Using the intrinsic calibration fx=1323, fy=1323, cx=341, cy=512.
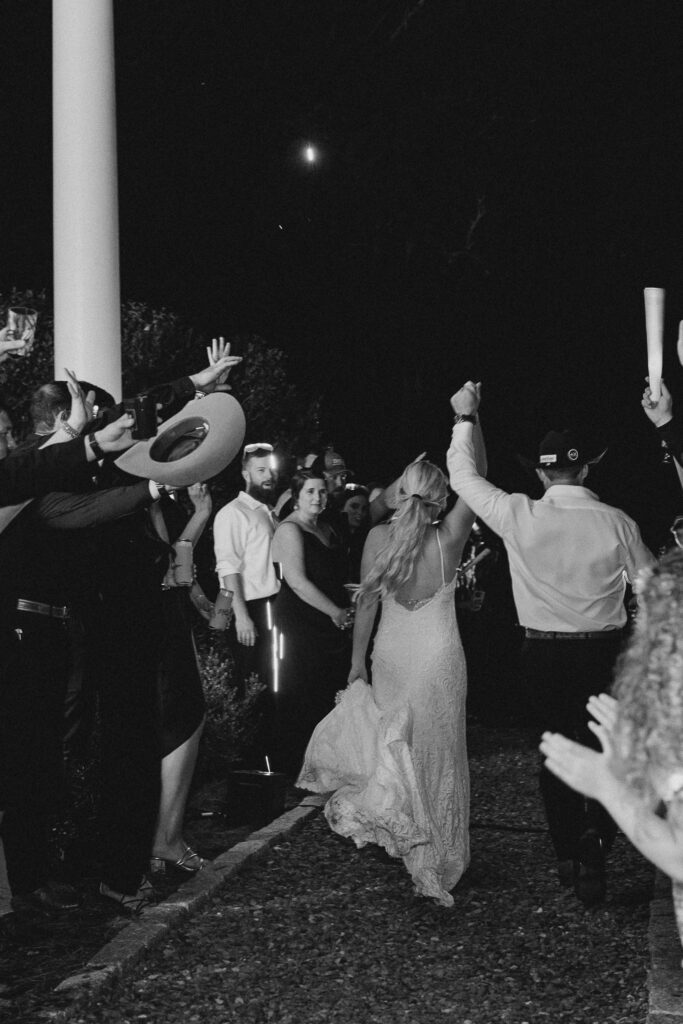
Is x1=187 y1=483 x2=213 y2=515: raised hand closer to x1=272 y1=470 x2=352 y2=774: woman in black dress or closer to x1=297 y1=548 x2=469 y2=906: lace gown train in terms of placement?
x1=297 y1=548 x2=469 y2=906: lace gown train

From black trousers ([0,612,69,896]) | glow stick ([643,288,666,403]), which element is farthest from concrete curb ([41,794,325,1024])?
glow stick ([643,288,666,403])

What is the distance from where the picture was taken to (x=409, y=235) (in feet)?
77.1

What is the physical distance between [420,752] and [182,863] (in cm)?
125

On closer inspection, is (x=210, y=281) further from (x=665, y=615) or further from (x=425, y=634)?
(x=665, y=615)

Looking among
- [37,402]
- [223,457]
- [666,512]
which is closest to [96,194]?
[37,402]

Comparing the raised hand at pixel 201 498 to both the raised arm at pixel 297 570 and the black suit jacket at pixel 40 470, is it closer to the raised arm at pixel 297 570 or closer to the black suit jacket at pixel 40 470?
the raised arm at pixel 297 570

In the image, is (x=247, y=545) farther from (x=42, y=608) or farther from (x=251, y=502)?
(x=42, y=608)

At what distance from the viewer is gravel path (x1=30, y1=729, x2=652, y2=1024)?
4.64m

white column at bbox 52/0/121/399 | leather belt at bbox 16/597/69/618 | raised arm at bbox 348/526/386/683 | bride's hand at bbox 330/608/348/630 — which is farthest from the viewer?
bride's hand at bbox 330/608/348/630

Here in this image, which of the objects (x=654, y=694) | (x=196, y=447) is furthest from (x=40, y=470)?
(x=654, y=694)

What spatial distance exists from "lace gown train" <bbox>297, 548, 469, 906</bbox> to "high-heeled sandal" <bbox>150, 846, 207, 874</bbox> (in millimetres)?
882

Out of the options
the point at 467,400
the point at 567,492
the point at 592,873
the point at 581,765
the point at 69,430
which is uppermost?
the point at 467,400

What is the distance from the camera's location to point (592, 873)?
593 cm

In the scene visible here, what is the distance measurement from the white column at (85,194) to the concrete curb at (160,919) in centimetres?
272
